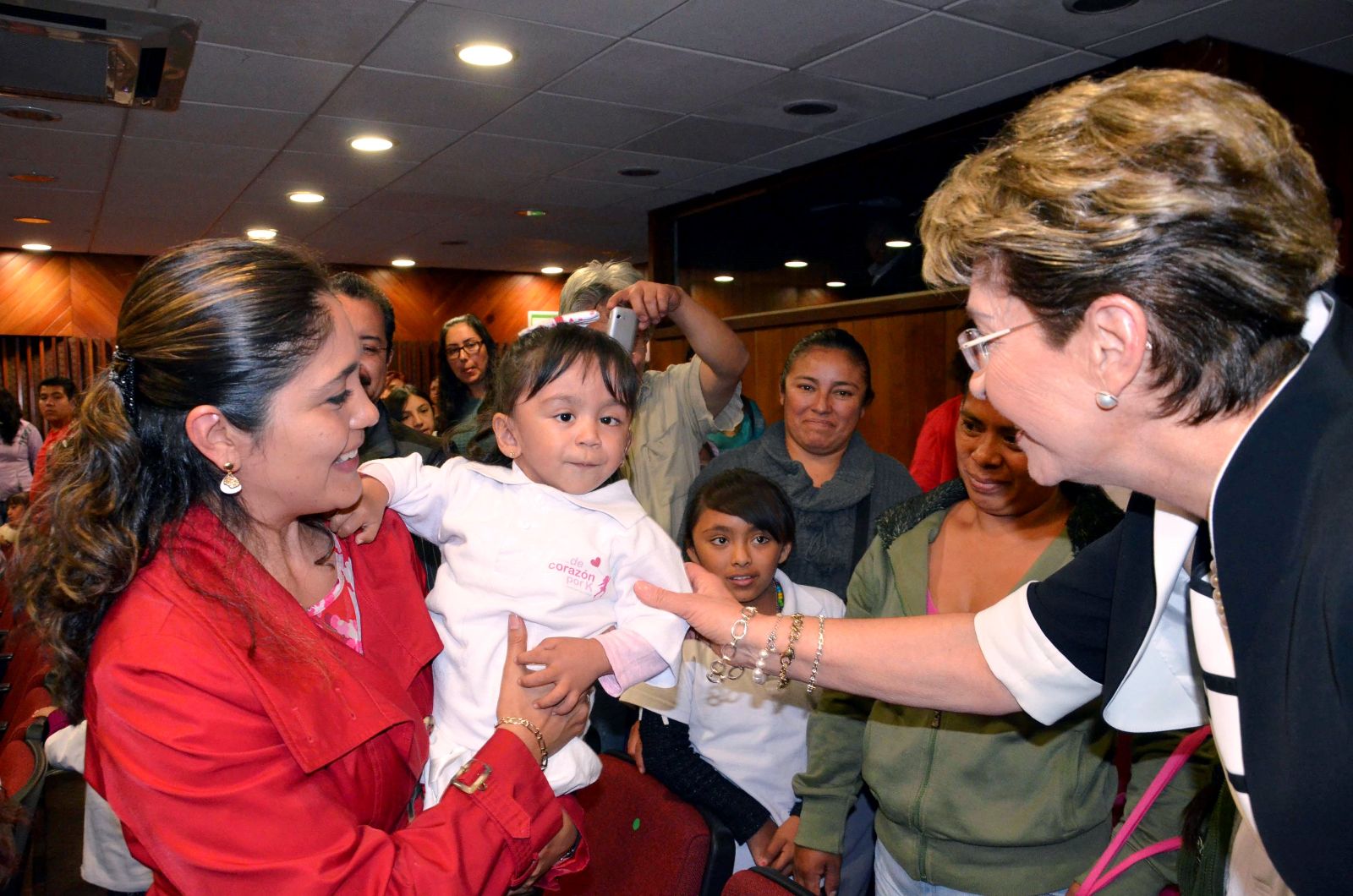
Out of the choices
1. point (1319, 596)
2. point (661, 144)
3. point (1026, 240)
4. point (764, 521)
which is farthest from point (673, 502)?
point (661, 144)

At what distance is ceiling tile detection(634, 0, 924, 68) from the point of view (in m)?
3.82

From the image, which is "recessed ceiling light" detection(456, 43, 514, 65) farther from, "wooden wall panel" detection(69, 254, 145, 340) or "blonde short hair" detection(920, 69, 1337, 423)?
"wooden wall panel" detection(69, 254, 145, 340)

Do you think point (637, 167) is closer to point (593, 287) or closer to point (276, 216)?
point (276, 216)

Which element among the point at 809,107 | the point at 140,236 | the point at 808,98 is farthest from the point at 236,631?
the point at 140,236

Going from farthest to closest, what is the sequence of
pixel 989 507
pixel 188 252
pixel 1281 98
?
pixel 1281 98, pixel 989 507, pixel 188 252

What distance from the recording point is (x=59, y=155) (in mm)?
5965

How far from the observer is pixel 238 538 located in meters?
1.45

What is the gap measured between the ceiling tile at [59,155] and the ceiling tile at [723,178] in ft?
11.9

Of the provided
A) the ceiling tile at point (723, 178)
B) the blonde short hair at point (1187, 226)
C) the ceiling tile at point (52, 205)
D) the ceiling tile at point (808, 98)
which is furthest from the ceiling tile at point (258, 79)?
the blonde short hair at point (1187, 226)

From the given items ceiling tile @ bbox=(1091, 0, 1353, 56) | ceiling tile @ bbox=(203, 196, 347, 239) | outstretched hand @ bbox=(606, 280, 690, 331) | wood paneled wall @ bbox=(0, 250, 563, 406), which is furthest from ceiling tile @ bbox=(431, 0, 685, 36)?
wood paneled wall @ bbox=(0, 250, 563, 406)

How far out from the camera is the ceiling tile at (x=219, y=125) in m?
5.14

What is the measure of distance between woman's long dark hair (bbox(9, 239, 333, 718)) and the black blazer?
120cm

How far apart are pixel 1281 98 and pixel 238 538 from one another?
15.9 feet

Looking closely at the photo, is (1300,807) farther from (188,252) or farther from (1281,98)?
(1281,98)
